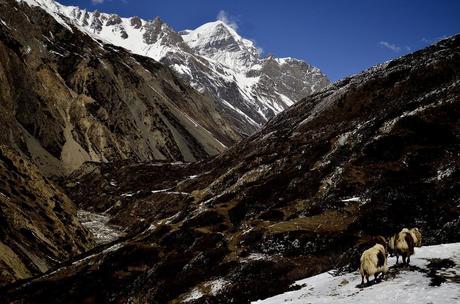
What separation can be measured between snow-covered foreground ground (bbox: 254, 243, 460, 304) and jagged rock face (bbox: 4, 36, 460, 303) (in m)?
3.24

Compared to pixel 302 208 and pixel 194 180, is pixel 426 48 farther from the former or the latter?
pixel 302 208

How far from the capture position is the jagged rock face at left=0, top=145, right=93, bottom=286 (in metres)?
57.9

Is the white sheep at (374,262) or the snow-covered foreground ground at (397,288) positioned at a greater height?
the white sheep at (374,262)

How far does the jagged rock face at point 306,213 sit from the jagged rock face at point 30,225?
27.5ft

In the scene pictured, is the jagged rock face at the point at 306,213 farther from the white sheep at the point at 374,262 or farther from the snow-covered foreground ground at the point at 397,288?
the white sheep at the point at 374,262

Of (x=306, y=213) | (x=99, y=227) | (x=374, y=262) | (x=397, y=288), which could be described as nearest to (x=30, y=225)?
(x=99, y=227)

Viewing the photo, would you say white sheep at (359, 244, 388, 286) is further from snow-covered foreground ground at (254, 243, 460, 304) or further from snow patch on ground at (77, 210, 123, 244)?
snow patch on ground at (77, 210, 123, 244)

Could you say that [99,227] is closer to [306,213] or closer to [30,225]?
[30,225]

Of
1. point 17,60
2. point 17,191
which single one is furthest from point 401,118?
point 17,60

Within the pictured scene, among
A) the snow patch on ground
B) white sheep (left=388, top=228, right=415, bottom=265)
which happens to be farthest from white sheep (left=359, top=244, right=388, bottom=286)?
the snow patch on ground

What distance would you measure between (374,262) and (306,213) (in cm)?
2235

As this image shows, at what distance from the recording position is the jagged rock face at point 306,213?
33094mm

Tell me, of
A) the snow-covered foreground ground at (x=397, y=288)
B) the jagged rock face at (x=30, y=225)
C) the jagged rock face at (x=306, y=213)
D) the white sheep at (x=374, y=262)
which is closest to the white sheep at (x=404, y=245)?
the snow-covered foreground ground at (x=397, y=288)

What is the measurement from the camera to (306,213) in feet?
140
